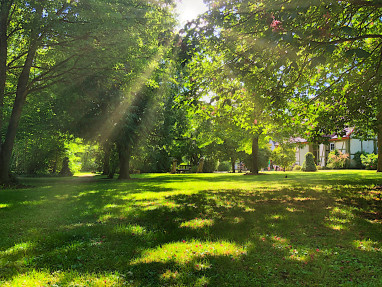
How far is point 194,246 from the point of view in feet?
13.3

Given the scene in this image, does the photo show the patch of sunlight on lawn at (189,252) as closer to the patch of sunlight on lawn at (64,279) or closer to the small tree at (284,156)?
the patch of sunlight on lawn at (64,279)

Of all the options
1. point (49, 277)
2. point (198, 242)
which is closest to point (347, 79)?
point (198, 242)

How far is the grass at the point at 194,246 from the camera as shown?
3.10 m

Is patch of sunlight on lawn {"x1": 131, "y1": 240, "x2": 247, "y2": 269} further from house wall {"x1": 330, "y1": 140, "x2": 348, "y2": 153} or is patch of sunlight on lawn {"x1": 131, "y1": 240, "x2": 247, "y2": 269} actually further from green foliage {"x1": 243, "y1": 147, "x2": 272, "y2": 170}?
house wall {"x1": 330, "y1": 140, "x2": 348, "y2": 153}

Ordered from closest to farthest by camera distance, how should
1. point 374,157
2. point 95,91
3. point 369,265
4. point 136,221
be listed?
point 369,265
point 136,221
point 95,91
point 374,157

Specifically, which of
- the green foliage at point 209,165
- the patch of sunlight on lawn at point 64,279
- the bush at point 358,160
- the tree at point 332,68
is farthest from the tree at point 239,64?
the green foliage at point 209,165

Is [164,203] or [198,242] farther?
[164,203]

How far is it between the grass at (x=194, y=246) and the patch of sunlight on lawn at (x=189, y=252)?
1 centimetres

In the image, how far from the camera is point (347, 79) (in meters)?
10.1

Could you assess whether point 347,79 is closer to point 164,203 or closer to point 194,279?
point 164,203

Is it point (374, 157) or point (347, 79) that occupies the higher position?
point (347, 79)

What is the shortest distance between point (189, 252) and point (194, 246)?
26cm

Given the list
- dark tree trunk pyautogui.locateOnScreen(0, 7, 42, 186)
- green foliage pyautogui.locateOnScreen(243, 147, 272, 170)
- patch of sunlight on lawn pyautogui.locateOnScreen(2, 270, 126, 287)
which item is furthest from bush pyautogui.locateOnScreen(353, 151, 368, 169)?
patch of sunlight on lawn pyautogui.locateOnScreen(2, 270, 126, 287)

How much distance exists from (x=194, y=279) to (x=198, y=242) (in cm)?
126
